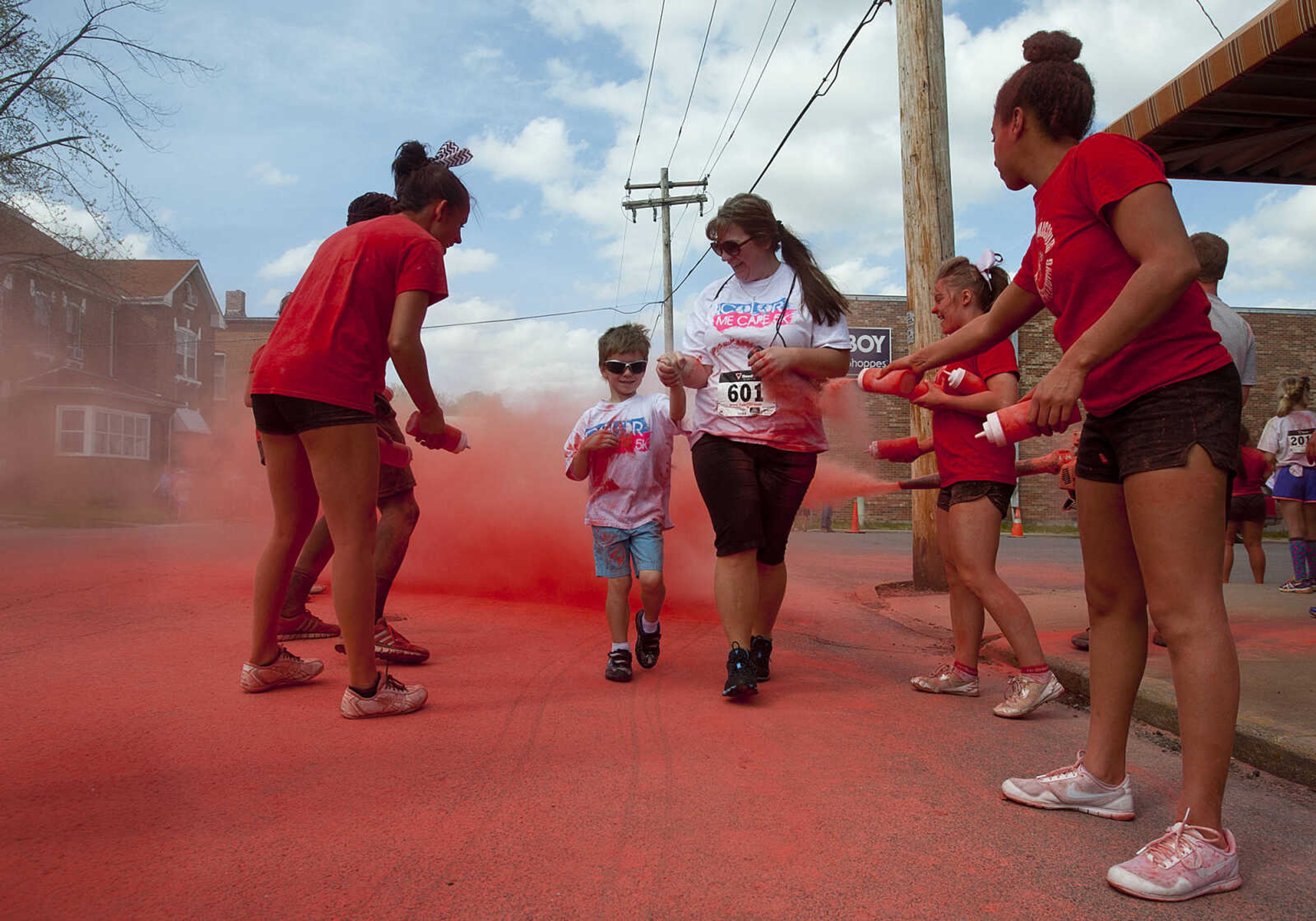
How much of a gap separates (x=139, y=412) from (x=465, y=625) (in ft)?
108

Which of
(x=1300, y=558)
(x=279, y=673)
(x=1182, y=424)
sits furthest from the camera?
(x=1300, y=558)

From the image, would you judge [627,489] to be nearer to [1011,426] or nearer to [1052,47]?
[1011,426]

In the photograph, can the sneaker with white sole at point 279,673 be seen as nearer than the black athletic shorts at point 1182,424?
No

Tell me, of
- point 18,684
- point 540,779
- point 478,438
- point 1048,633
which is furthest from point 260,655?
point 1048,633

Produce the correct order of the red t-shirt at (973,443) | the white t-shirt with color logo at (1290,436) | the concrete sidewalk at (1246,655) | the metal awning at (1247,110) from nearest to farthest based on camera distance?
the concrete sidewalk at (1246,655) < the red t-shirt at (973,443) < the metal awning at (1247,110) < the white t-shirt with color logo at (1290,436)

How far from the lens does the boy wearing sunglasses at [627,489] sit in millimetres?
4195

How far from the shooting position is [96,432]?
30.0m

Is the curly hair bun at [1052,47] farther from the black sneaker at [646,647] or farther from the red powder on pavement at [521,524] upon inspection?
the red powder on pavement at [521,524]

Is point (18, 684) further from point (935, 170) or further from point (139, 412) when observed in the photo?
point (139, 412)

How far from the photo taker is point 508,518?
662 cm

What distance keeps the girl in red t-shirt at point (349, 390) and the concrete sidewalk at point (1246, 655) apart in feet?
9.54

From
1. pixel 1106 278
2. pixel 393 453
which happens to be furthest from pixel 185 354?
pixel 1106 278

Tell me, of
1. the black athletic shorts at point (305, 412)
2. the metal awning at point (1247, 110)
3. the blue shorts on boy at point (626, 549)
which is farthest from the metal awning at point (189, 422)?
the metal awning at point (1247, 110)

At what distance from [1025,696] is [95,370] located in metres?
36.4
